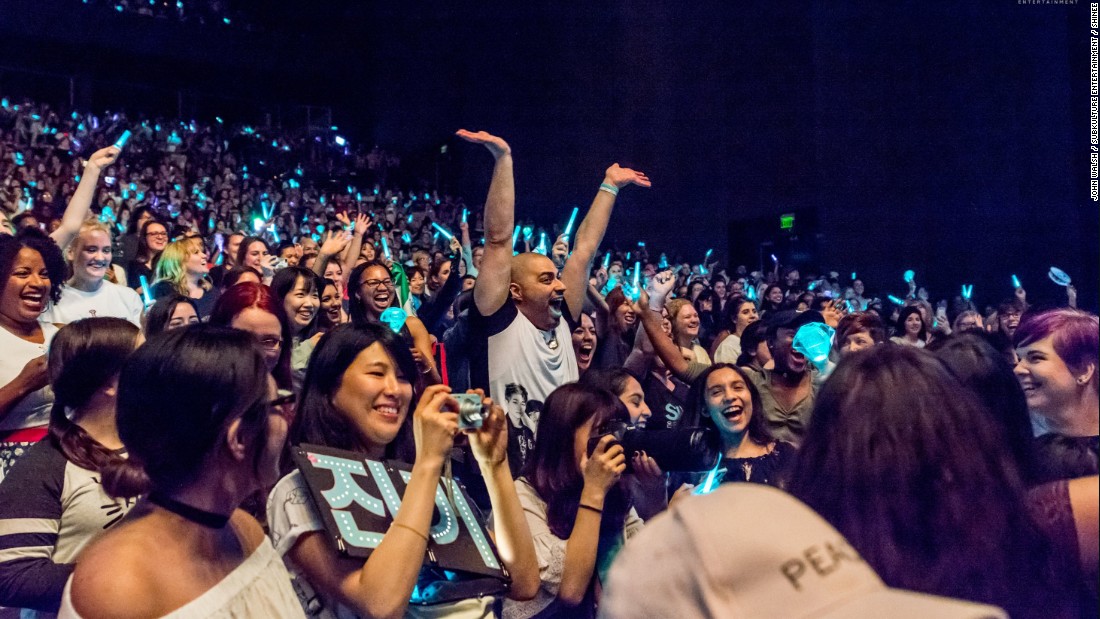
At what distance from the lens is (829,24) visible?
12344 millimetres

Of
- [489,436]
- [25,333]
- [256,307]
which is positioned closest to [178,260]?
[25,333]

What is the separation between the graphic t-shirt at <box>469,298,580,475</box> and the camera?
342cm

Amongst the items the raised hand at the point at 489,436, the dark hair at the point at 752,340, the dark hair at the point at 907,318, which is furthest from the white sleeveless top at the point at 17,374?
the dark hair at the point at 907,318

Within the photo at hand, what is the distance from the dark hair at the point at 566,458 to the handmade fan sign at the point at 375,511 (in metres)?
0.52

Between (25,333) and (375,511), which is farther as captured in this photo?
(25,333)

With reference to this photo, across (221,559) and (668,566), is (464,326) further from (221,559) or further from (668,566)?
(668,566)

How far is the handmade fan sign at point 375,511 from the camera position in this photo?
1.76m

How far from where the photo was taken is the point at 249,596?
4.76ft

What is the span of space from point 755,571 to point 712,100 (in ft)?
43.5

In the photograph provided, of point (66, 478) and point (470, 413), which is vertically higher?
point (470, 413)

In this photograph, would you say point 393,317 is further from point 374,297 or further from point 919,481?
point 919,481

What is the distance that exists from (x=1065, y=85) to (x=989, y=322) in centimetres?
405

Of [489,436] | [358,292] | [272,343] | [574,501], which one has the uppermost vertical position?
[358,292]

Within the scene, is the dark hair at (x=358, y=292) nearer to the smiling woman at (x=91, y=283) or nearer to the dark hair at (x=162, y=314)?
the smiling woman at (x=91, y=283)
